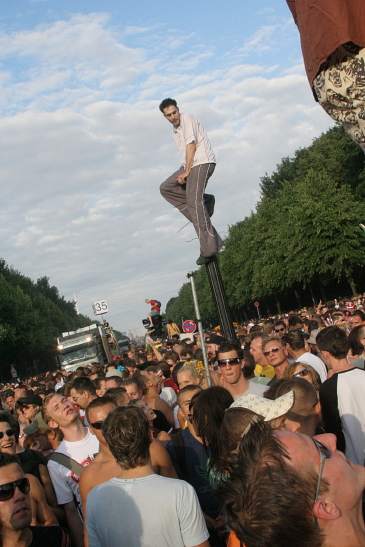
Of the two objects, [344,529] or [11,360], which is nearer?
[344,529]

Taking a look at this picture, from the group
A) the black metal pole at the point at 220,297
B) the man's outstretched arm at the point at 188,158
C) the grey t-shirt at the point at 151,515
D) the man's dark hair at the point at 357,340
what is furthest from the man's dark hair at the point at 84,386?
the grey t-shirt at the point at 151,515

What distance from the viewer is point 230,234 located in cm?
8831

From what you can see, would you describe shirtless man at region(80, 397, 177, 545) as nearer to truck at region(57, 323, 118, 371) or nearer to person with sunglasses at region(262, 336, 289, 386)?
person with sunglasses at region(262, 336, 289, 386)

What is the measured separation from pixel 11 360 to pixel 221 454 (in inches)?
2797

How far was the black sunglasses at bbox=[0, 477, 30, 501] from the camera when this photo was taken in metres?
3.78

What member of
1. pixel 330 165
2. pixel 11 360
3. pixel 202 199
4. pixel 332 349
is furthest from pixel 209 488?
pixel 11 360

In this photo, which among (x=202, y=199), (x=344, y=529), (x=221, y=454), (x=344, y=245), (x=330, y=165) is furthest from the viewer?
(x=330, y=165)

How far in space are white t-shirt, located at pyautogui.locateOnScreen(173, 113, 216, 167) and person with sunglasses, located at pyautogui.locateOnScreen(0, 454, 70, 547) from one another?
5.08 m

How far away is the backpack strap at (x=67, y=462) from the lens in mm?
5738

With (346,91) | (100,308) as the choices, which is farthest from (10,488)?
(100,308)

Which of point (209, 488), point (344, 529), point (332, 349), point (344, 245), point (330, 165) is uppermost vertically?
point (330, 165)

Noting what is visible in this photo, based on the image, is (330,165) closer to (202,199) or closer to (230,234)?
(230,234)

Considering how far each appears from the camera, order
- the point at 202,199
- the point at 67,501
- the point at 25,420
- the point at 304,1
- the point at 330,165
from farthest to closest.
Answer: the point at 330,165 → the point at 25,420 → the point at 202,199 → the point at 67,501 → the point at 304,1

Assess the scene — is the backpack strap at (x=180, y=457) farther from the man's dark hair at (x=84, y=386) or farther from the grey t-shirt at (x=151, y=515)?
the man's dark hair at (x=84, y=386)
